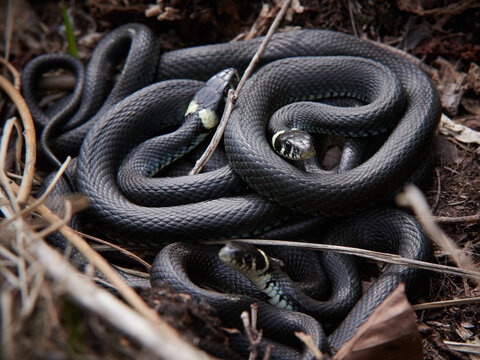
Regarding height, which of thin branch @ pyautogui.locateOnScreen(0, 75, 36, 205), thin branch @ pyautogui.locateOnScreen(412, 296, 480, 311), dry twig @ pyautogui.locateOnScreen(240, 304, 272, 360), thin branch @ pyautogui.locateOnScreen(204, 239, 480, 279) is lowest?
thin branch @ pyautogui.locateOnScreen(412, 296, 480, 311)

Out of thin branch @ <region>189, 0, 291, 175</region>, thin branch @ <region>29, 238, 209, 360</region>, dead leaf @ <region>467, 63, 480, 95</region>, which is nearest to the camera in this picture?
thin branch @ <region>29, 238, 209, 360</region>

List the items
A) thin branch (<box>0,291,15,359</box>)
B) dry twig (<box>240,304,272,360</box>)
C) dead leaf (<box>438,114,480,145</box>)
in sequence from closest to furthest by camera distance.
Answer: thin branch (<box>0,291,15,359</box>), dry twig (<box>240,304,272,360</box>), dead leaf (<box>438,114,480,145</box>)

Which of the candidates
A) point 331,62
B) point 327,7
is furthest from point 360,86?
point 327,7

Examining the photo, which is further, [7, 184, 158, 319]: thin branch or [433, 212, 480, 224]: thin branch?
[433, 212, 480, 224]: thin branch

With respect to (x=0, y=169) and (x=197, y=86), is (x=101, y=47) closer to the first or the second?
(x=197, y=86)

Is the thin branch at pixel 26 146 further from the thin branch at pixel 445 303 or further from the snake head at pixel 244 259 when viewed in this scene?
the thin branch at pixel 445 303

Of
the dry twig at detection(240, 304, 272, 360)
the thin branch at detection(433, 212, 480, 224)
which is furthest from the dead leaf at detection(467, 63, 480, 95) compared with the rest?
the dry twig at detection(240, 304, 272, 360)

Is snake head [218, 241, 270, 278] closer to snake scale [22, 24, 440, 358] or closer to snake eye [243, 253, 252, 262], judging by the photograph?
snake eye [243, 253, 252, 262]
